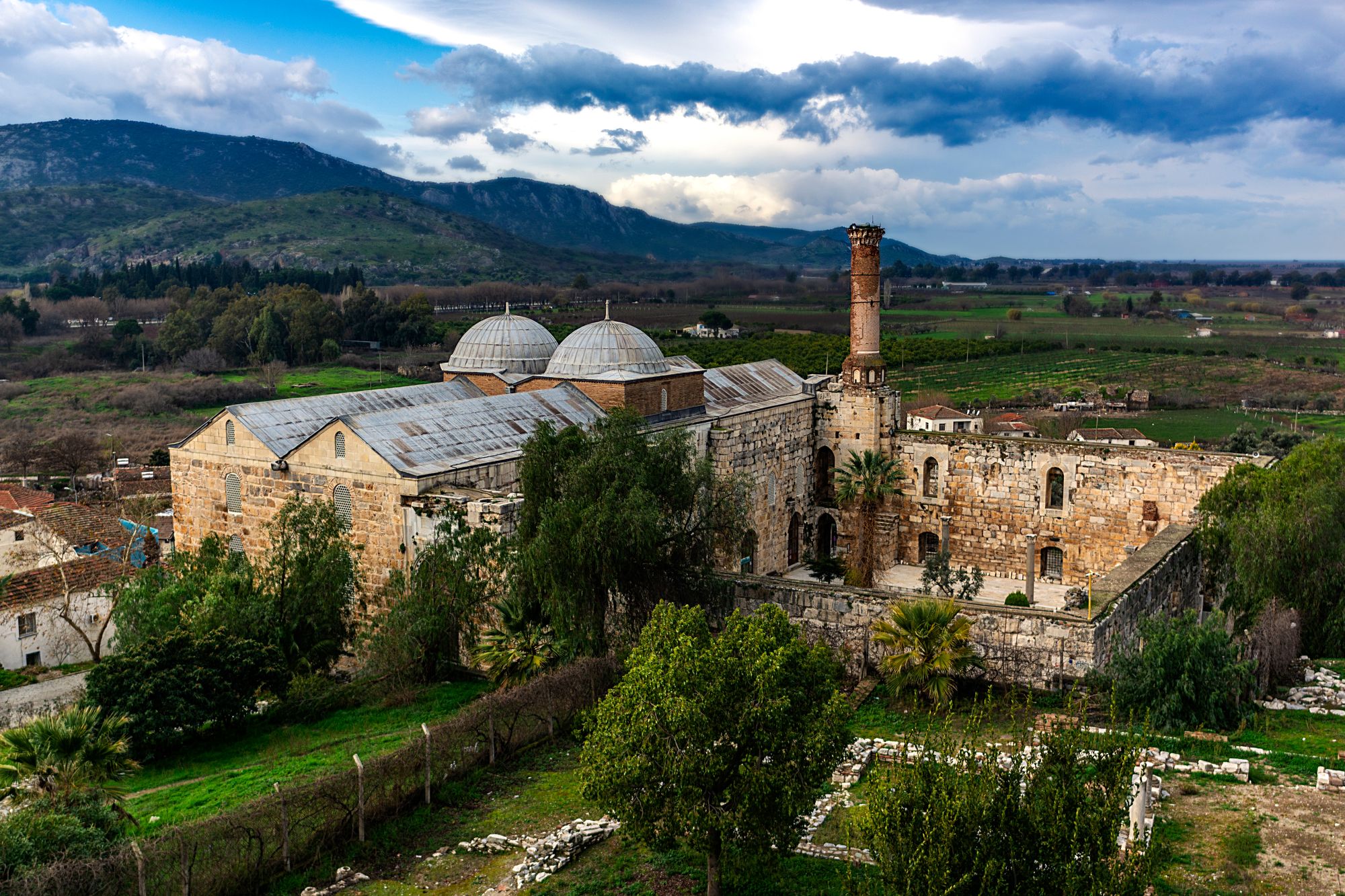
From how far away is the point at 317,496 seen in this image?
2395 cm

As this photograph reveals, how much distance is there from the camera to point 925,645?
61.4ft

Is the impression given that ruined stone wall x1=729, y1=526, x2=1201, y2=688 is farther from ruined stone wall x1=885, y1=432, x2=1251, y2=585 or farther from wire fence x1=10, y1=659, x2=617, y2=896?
ruined stone wall x1=885, y1=432, x2=1251, y2=585

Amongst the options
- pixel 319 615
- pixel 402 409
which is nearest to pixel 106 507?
pixel 402 409

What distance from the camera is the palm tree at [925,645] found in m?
18.6

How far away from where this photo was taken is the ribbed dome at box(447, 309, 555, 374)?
34.0 metres

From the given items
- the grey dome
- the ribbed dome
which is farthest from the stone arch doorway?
the ribbed dome

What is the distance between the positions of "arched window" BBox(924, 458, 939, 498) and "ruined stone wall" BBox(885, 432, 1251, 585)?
11cm

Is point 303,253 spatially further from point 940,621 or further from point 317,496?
point 940,621

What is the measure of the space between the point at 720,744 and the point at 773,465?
2405cm

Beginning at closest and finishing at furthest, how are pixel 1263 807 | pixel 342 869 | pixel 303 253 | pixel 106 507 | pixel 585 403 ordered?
pixel 342 869 < pixel 1263 807 < pixel 585 403 < pixel 106 507 < pixel 303 253

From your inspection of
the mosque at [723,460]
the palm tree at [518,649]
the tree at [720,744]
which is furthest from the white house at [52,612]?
the tree at [720,744]

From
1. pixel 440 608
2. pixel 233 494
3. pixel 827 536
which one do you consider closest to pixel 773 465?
pixel 827 536

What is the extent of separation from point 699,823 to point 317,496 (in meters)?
16.0

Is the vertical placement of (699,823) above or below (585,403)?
below
